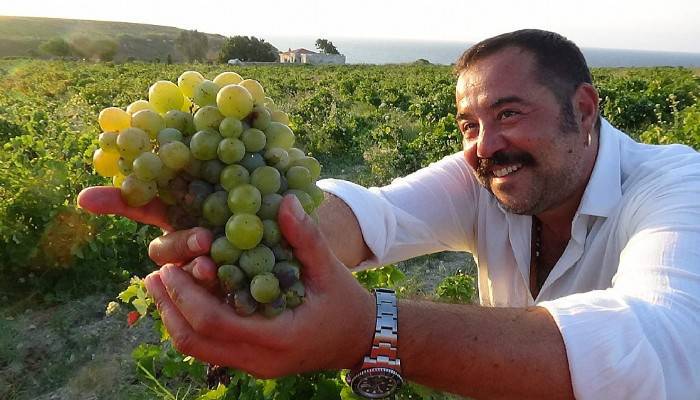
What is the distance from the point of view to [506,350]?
1607mm

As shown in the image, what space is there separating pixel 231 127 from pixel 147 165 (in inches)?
9.1

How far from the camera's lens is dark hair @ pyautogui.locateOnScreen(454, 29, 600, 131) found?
266 centimetres

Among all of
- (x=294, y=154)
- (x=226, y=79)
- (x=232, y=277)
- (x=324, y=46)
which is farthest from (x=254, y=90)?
(x=324, y=46)

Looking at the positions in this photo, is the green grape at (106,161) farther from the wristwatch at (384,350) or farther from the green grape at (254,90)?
the wristwatch at (384,350)

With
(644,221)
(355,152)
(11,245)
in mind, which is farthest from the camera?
(355,152)

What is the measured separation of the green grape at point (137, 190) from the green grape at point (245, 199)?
0.26 m

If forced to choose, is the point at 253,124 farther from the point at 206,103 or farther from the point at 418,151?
the point at 418,151

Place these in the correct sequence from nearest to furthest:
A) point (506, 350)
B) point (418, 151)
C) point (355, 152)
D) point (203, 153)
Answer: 1. point (203, 153)
2. point (506, 350)
3. point (418, 151)
4. point (355, 152)

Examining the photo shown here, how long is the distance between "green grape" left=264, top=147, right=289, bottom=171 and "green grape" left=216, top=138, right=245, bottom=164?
0.08 meters

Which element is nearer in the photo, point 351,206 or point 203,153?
point 203,153

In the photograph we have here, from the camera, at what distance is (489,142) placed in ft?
8.63

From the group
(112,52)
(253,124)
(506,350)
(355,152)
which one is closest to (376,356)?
(506,350)

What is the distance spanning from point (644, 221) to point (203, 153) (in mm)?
1489

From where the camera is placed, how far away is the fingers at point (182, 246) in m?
1.45
